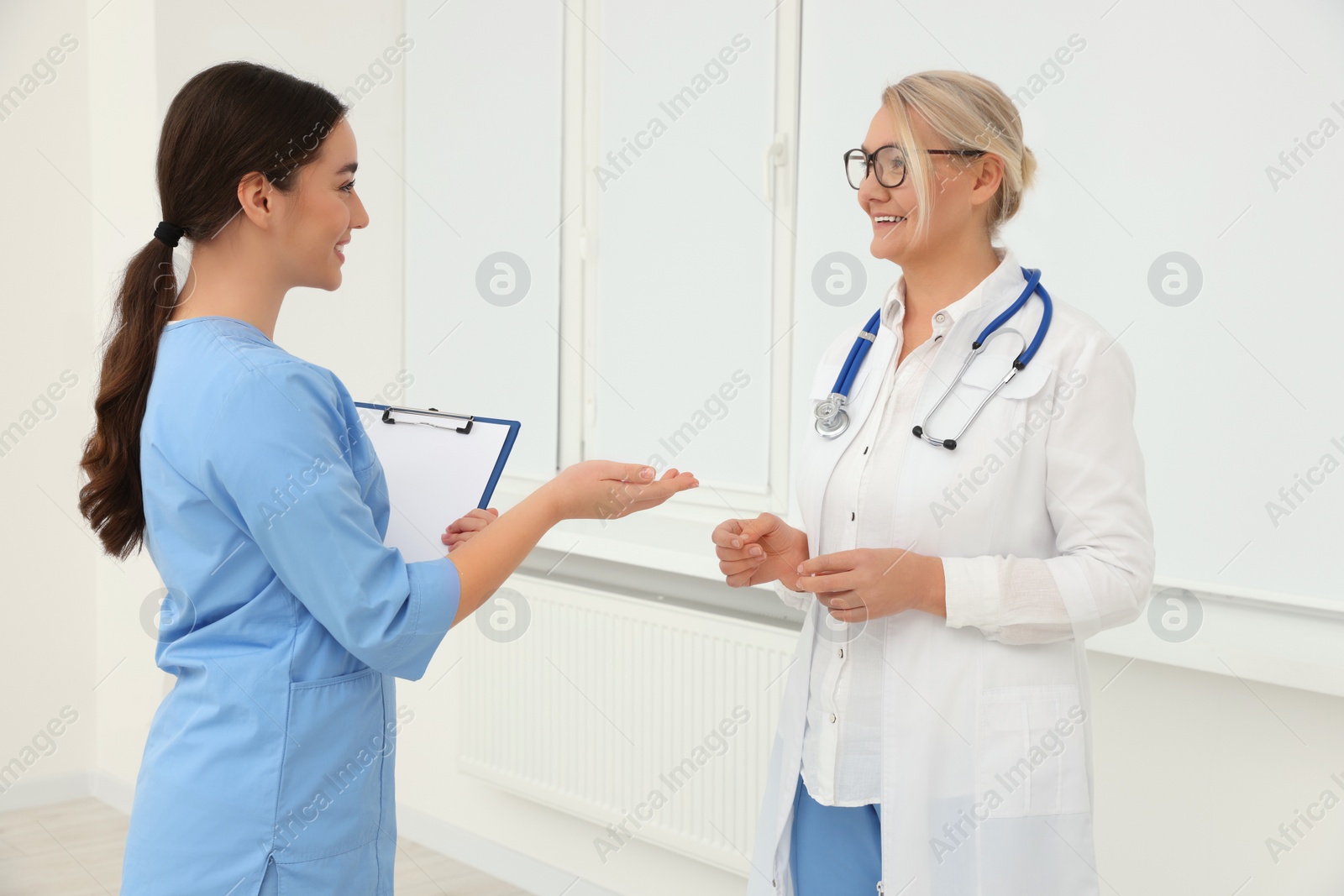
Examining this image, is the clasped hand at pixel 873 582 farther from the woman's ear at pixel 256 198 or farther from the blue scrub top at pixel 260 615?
the woman's ear at pixel 256 198

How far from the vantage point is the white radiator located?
8.48ft

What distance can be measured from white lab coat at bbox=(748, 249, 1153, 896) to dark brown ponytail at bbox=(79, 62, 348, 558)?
927 millimetres

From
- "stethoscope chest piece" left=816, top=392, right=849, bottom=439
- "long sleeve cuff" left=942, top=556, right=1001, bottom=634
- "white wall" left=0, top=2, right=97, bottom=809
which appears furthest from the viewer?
"white wall" left=0, top=2, right=97, bottom=809

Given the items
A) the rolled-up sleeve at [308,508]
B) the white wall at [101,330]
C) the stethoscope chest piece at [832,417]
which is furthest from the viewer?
the white wall at [101,330]

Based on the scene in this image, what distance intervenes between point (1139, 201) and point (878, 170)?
2.43 feet

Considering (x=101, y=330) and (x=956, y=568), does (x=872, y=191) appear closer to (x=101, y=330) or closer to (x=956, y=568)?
(x=956, y=568)

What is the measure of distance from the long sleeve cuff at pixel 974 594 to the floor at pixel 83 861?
2.24 m

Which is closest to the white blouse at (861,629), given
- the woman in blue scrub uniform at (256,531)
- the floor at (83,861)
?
the woman in blue scrub uniform at (256,531)

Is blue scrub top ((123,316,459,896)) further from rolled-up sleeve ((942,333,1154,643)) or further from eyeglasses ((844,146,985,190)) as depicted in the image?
eyeglasses ((844,146,985,190))

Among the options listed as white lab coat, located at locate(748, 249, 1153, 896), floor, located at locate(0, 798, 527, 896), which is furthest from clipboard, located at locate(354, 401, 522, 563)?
floor, located at locate(0, 798, 527, 896)

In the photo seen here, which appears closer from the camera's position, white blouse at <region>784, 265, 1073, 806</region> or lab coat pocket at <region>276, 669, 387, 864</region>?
lab coat pocket at <region>276, 669, 387, 864</region>

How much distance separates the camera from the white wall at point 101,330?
3.39 m

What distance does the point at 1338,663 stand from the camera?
1.82 m

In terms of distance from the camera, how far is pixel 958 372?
1515 mm
